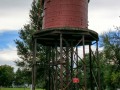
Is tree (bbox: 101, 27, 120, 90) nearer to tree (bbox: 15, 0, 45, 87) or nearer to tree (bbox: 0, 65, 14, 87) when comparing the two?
tree (bbox: 15, 0, 45, 87)

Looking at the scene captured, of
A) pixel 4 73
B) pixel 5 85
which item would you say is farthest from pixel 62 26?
pixel 5 85

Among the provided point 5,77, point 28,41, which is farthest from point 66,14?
point 5,77

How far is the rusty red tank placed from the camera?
18.1 metres

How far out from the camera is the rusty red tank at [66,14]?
1806cm

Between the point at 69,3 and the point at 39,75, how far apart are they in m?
20.3

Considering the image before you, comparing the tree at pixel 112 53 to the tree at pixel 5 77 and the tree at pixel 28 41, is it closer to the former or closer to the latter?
the tree at pixel 28 41

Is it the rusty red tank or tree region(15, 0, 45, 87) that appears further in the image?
tree region(15, 0, 45, 87)

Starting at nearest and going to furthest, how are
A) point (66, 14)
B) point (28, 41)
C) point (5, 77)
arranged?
point (66, 14) < point (28, 41) < point (5, 77)

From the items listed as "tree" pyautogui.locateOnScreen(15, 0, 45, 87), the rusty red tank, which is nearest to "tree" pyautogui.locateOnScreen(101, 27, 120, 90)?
"tree" pyautogui.locateOnScreen(15, 0, 45, 87)

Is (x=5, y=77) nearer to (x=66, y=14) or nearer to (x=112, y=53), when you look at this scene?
(x=112, y=53)

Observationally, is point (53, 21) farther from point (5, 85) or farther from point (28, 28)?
point (5, 85)

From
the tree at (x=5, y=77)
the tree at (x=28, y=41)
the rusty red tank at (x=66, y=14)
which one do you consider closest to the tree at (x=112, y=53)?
the tree at (x=28, y=41)

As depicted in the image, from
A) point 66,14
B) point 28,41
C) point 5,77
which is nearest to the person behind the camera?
point 66,14

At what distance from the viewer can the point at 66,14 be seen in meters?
18.1
